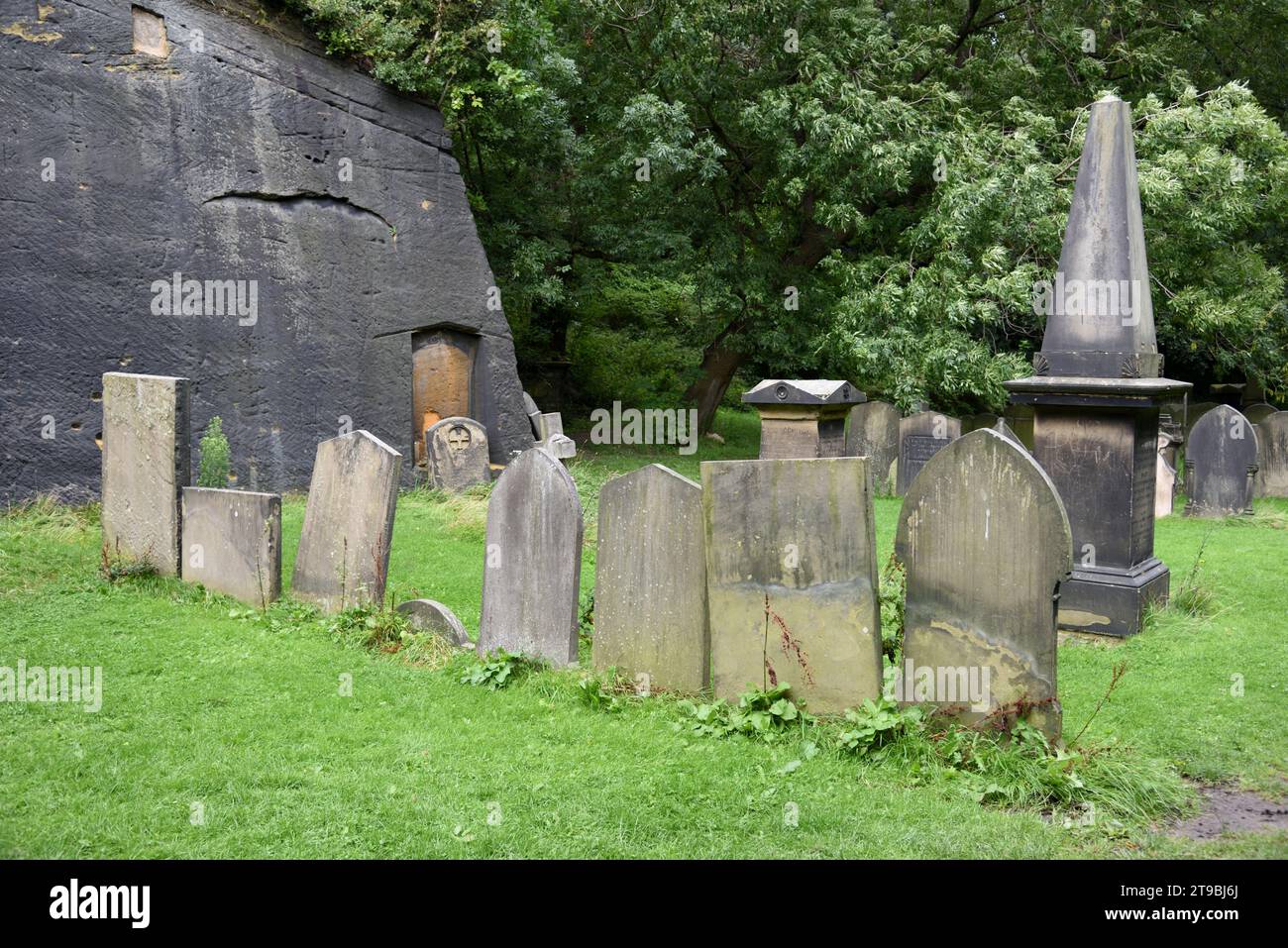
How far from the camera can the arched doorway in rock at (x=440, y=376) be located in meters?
14.5

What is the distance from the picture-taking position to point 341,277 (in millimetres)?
13445

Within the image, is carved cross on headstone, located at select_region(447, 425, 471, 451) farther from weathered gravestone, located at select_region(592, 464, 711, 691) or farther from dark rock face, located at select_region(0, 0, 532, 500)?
weathered gravestone, located at select_region(592, 464, 711, 691)

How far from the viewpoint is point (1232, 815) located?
14.7ft

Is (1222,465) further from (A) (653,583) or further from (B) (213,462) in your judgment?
(B) (213,462)

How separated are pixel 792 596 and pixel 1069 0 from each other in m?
16.2

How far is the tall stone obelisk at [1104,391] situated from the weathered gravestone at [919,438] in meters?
6.47

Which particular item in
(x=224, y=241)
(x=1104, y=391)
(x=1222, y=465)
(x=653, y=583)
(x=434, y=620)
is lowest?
(x=434, y=620)

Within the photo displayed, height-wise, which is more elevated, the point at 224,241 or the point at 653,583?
the point at 224,241

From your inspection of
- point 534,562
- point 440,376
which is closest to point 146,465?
point 534,562

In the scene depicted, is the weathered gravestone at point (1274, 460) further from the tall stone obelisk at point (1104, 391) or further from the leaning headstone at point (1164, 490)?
the tall stone obelisk at point (1104, 391)

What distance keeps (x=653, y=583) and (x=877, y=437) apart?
10302 mm

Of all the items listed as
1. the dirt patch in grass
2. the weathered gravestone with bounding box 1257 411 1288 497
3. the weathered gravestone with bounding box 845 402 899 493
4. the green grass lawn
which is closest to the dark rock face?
the green grass lawn

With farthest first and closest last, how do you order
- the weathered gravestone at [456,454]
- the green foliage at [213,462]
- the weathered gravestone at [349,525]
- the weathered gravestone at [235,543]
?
1. the weathered gravestone at [456,454]
2. the green foliage at [213,462]
3. the weathered gravestone at [235,543]
4. the weathered gravestone at [349,525]

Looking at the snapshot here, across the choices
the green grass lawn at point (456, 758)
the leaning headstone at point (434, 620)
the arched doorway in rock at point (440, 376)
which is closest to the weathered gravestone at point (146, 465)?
the green grass lawn at point (456, 758)
